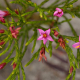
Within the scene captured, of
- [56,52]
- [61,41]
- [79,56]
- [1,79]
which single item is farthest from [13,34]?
[1,79]

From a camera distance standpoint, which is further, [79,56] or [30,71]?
[30,71]

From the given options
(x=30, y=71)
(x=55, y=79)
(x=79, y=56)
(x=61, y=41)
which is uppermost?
(x=61, y=41)

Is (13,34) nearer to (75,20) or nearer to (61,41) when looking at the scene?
(61,41)

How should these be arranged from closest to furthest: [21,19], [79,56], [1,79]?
1. [21,19]
2. [79,56]
3. [1,79]

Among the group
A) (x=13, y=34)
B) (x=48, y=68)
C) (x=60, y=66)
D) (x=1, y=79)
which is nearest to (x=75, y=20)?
(x=60, y=66)

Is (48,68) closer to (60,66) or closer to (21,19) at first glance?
(60,66)

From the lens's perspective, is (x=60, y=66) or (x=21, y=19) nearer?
(x=21, y=19)

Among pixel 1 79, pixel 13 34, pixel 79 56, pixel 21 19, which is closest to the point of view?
pixel 13 34

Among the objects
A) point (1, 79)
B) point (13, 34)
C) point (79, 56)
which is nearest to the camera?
point (13, 34)

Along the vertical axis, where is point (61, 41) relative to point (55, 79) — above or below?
above
